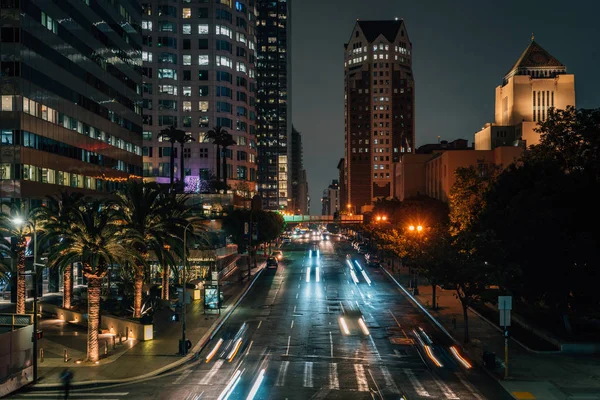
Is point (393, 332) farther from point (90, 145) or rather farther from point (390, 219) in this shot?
point (390, 219)

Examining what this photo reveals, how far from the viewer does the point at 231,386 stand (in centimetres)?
2559

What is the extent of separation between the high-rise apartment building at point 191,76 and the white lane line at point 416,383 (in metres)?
114

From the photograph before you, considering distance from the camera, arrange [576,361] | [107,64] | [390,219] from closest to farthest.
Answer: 1. [576,361]
2. [107,64]
3. [390,219]

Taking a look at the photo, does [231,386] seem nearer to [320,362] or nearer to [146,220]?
[320,362]

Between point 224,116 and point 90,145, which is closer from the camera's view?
point 90,145

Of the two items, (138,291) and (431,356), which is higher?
(138,291)

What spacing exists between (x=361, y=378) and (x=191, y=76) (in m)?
125

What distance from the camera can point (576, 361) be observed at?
30.9 m

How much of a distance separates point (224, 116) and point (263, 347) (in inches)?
4526

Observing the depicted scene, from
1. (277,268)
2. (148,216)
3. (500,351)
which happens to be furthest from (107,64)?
(500,351)

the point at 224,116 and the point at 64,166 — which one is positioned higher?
the point at 224,116

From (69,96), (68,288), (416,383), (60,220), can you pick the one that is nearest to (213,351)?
(416,383)

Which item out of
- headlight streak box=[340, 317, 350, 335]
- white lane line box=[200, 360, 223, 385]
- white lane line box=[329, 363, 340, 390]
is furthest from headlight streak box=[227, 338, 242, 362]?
headlight streak box=[340, 317, 350, 335]

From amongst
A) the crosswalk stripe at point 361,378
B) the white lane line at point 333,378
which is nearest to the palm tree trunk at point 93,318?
the white lane line at point 333,378
